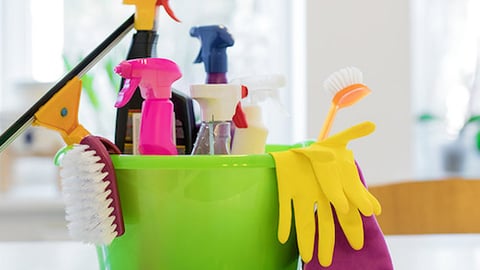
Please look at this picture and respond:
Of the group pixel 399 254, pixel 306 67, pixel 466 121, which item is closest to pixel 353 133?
pixel 399 254

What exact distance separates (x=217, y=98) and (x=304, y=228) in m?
0.10

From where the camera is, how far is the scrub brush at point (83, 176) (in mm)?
390

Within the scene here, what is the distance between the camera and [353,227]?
1.40 ft

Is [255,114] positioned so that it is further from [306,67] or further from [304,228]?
[306,67]

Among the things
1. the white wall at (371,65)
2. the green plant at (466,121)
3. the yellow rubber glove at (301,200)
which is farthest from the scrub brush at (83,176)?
the green plant at (466,121)

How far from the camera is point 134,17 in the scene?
456 mm

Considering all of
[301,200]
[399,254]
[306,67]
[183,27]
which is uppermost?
[183,27]

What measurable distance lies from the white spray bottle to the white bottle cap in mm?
40

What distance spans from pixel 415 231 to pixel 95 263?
0.53 meters

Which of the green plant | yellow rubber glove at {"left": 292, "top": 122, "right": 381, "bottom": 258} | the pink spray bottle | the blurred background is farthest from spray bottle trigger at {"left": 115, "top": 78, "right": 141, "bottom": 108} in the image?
the green plant

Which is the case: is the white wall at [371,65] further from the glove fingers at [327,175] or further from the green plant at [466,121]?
the glove fingers at [327,175]

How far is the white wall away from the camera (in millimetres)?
1700

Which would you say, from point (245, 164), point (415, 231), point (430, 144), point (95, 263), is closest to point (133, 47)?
point (245, 164)

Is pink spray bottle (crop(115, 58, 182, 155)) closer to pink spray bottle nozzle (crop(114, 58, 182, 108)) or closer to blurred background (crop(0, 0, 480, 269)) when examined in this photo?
pink spray bottle nozzle (crop(114, 58, 182, 108))
